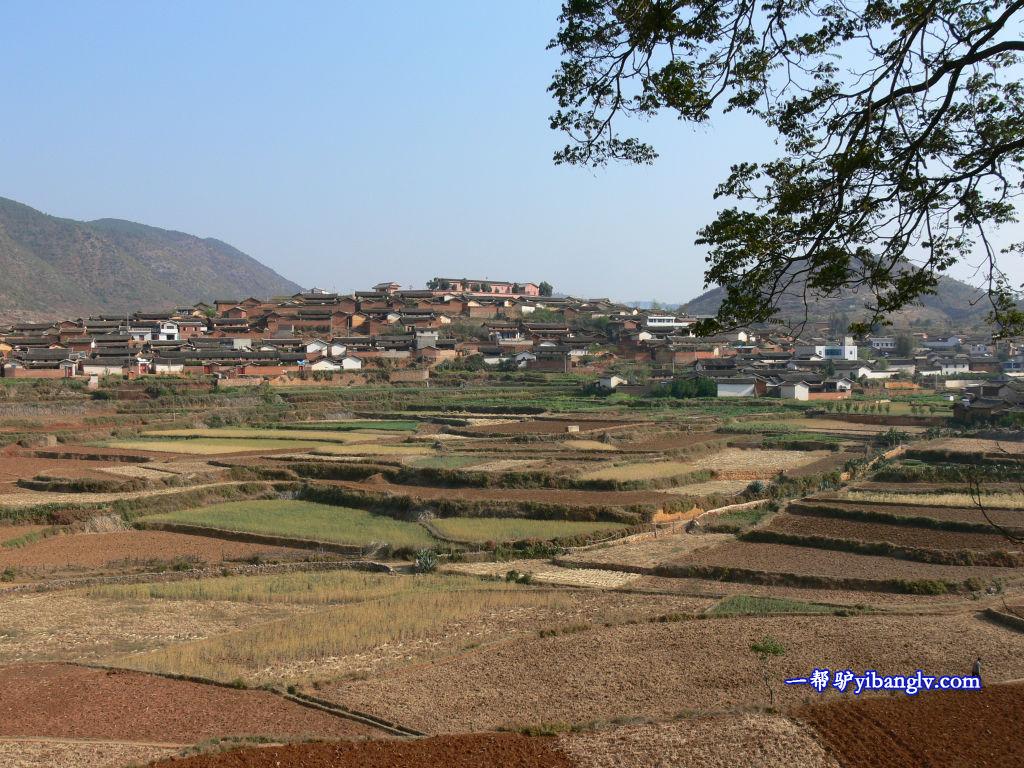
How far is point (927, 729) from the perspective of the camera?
8703 millimetres

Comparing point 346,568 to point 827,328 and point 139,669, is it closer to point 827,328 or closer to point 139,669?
point 139,669

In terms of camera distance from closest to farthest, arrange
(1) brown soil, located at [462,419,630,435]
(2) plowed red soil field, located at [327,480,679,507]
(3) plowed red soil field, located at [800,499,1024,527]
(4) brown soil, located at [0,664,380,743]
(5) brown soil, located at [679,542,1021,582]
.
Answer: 1. (4) brown soil, located at [0,664,380,743]
2. (5) brown soil, located at [679,542,1021,582]
3. (3) plowed red soil field, located at [800,499,1024,527]
4. (2) plowed red soil field, located at [327,480,679,507]
5. (1) brown soil, located at [462,419,630,435]

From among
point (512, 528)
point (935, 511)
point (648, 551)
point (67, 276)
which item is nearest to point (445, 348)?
point (512, 528)

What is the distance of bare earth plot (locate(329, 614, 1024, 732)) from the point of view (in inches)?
400

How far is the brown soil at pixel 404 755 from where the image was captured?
8.00m

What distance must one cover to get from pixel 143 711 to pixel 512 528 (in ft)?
42.0

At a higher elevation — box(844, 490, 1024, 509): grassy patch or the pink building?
the pink building

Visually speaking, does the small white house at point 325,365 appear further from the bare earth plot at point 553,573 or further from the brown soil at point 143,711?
the brown soil at point 143,711

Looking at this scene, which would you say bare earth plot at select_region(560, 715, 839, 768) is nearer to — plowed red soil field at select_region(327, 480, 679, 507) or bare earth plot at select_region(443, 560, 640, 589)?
bare earth plot at select_region(443, 560, 640, 589)

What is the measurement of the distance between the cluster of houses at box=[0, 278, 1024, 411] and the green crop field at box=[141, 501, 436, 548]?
3122 cm

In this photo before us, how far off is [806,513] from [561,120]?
17716 mm

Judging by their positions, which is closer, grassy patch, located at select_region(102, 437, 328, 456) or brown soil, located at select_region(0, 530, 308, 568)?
brown soil, located at select_region(0, 530, 308, 568)

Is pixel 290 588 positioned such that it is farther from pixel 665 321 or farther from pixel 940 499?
pixel 665 321

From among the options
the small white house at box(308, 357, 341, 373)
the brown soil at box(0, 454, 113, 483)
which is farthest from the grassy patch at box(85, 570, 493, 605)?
the small white house at box(308, 357, 341, 373)
